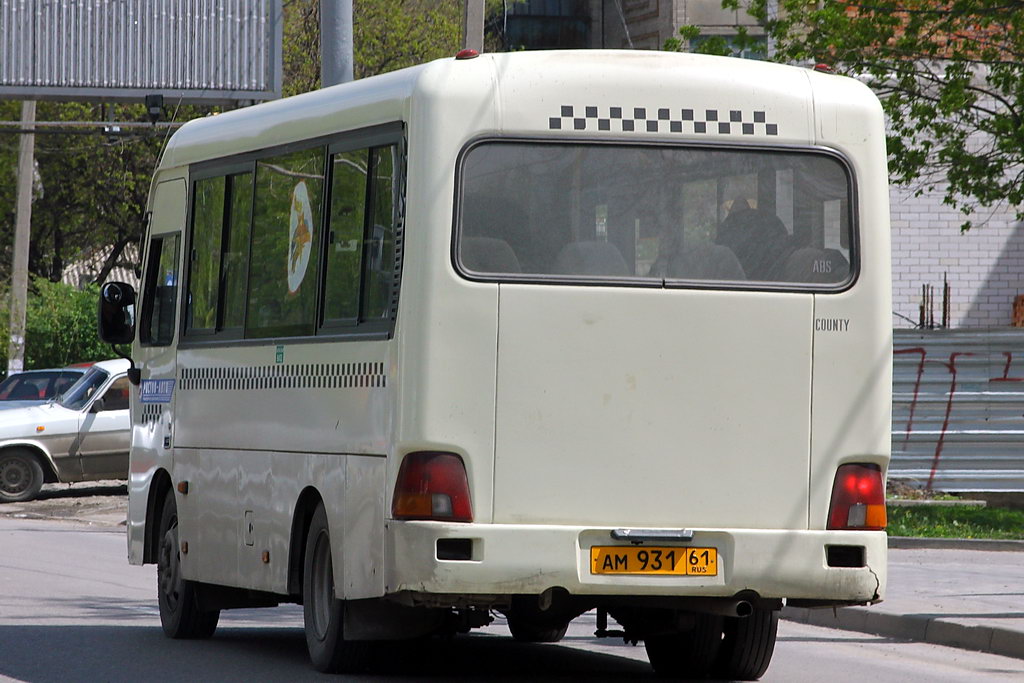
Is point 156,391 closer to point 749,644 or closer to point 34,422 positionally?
point 749,644

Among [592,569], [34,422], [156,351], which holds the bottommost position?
[592,569]

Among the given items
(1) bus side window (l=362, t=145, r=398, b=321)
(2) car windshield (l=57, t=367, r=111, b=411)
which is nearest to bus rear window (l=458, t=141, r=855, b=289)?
(1) bus side window (l=362, t=145, r=398, b=321)

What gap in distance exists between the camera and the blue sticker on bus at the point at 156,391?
11.5 m

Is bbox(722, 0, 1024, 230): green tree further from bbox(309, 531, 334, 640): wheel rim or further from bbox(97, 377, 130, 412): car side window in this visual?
bbox(309, 531, 334, 640): wheel rim

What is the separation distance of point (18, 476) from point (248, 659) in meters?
15.2

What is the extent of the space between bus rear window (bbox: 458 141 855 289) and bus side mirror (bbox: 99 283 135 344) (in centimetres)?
412

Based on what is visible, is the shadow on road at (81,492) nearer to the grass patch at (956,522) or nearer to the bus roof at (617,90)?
the grass patch at (956,522)

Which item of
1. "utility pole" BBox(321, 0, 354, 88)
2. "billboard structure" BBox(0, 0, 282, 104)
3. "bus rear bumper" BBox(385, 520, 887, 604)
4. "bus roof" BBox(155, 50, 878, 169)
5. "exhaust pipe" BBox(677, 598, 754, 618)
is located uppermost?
"billboard structure" BBox(0, 0, 282, 104)

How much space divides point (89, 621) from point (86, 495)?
44.9 feet

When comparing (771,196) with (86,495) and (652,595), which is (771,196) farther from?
(86,495)

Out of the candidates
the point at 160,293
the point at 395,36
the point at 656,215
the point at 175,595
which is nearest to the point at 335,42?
the point at 160,293

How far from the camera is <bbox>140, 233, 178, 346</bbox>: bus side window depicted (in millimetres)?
11609

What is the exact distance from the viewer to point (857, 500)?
8.58 metres

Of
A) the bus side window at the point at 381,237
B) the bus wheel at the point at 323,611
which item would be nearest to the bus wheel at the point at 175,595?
the bus wheel at the point at 323,611
